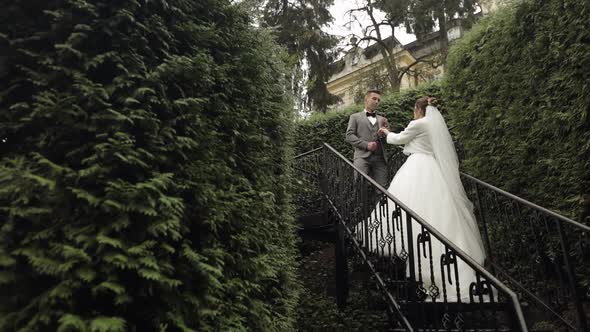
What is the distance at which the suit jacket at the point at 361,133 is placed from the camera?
6.77 m

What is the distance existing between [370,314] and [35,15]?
545cm

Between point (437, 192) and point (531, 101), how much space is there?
1515 mm

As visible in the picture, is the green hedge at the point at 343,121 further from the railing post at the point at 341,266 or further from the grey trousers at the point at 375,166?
the railing post at the point at 341,266

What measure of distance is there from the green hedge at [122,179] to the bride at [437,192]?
229 cm

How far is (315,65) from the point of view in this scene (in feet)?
60.1

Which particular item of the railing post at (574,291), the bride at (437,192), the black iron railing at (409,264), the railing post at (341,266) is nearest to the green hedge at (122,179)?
the black iron railing at (409,264)

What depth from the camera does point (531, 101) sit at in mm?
5047

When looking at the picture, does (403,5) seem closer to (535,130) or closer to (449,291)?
(535,130)

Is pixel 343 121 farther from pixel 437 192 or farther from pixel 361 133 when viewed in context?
pixel 437 192

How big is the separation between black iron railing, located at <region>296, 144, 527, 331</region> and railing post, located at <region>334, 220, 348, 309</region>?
0.01 metres

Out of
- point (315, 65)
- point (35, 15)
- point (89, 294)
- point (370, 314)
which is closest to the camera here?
point (89, 294)

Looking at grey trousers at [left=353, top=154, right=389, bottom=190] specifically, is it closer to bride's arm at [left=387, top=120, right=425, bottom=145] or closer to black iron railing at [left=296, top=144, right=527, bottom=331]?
black iron railing at [left=296, top=144, right=527, bottom=331]

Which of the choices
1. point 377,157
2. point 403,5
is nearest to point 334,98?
point 403,5

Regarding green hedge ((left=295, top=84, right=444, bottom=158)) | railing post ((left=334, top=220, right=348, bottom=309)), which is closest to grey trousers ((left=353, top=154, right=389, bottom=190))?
railing post ((left=334, top=220, right=348, bottom=309))
